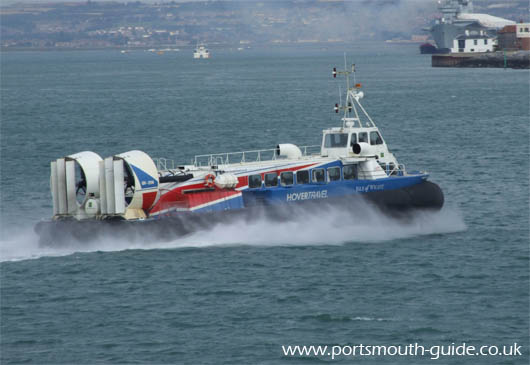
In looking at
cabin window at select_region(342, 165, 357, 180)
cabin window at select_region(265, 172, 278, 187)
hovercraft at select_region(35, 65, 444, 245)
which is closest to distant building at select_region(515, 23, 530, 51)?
hovercraft at select_region(35, 65, 444, 245)

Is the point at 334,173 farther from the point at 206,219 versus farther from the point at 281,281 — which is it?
the point at 281,281

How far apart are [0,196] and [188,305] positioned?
19598mm

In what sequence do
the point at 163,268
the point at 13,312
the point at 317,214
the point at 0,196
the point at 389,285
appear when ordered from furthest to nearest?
the point at 0,196, the point at 317,214, the point at 163,268, the point at 389,285, the point at 13,312

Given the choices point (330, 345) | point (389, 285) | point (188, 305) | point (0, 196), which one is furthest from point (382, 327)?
point (0, 196)

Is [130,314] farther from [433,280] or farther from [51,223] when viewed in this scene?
[433,280]

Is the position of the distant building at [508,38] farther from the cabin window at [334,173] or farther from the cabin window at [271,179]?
the cabin window at [271,179]

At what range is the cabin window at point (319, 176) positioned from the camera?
33.8m

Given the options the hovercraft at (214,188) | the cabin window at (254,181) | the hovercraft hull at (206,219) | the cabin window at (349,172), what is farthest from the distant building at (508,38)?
the cabin window at (254,181)

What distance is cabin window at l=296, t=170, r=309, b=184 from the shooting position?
3356 centimetres

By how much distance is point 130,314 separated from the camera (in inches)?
994

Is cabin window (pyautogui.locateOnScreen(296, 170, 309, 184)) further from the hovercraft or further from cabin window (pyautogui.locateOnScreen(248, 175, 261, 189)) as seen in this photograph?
cabin window (pyautogui.locateOnScreen(248, 175, 261, 189))

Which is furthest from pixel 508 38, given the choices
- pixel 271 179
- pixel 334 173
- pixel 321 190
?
pixel 271 179

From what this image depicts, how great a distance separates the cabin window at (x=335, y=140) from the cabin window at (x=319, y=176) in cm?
178

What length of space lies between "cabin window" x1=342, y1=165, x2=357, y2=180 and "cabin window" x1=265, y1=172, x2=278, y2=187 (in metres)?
2.91
